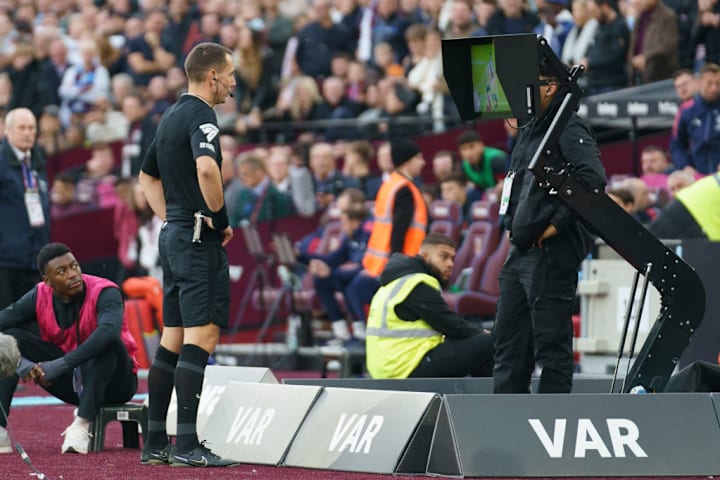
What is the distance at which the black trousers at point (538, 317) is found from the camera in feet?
25.7

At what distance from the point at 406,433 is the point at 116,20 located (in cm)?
1897

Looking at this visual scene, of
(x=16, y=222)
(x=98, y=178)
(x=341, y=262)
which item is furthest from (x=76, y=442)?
(x=98, y=178)

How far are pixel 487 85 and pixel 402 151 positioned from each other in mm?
5651

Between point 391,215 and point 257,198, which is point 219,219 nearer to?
point 391,215

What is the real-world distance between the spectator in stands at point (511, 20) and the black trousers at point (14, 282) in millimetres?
6579

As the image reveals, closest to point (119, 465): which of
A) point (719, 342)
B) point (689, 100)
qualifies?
point (719, 342)

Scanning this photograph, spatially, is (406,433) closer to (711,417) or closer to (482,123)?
(711,417)

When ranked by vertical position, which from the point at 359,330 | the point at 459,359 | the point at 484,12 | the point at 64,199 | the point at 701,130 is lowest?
the point at 359,330

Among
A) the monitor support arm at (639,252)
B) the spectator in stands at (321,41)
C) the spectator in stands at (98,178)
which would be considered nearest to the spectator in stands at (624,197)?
the monitor support arm at (639,252)

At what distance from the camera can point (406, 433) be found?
7.46m

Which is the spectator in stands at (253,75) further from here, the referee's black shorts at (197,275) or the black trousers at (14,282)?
the referee's black shorts at (197,275)

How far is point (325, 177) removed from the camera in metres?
17.7

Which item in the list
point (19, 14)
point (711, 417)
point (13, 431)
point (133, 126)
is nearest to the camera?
point (711, 417)

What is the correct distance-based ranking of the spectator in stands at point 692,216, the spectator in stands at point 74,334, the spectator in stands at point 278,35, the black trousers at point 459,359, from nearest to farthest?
1. the spectator in stands at point 74,334
2. the black trousers at point 459,359
3. the spectator in stands at point 692,216
4. the spectator in stands at point 278,35
